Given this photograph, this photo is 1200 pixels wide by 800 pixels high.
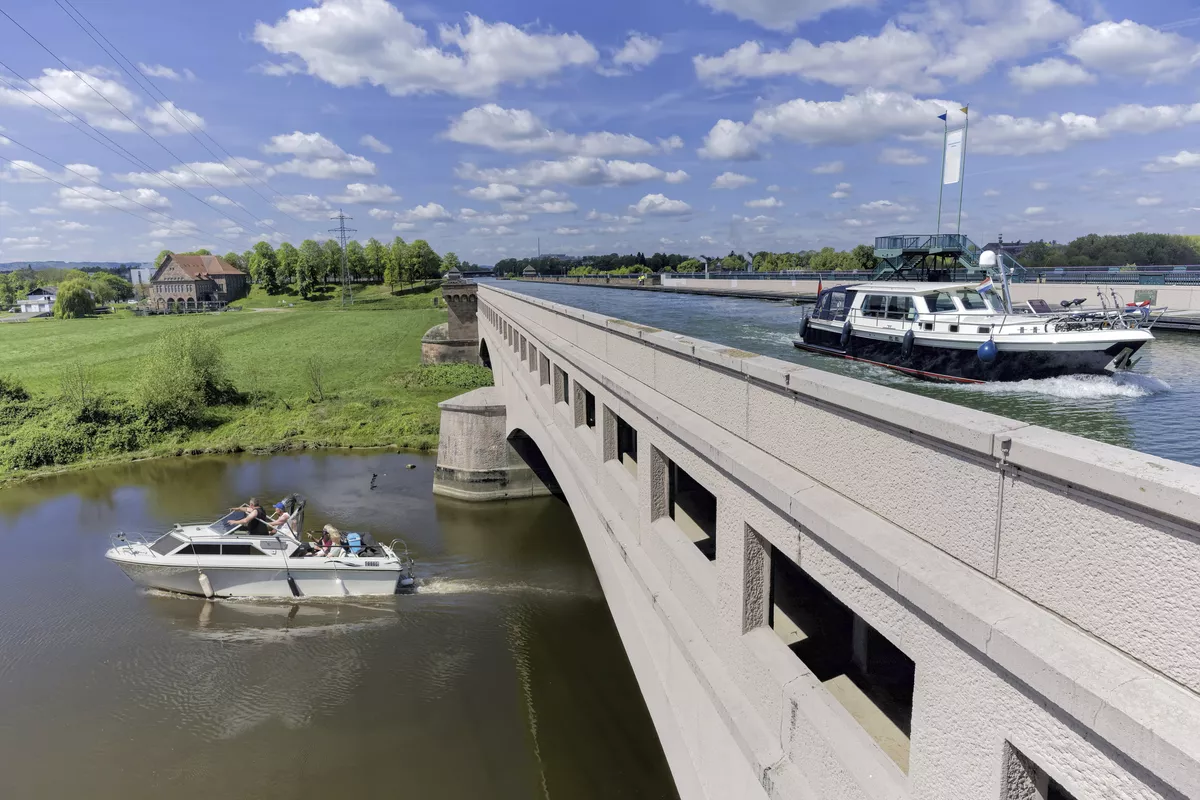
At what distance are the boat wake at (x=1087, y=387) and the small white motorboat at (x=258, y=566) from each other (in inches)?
688

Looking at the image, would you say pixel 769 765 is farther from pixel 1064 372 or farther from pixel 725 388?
pixel 1064 372

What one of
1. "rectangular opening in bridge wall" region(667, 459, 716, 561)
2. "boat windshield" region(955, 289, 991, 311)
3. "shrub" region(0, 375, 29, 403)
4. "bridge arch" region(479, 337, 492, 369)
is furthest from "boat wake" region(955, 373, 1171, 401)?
"shrub" region(0, 375, 29, 403)

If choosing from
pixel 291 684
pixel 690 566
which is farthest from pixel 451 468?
pixel 690 566

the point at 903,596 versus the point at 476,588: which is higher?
the point at 903,596

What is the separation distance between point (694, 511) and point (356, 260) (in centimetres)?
16278

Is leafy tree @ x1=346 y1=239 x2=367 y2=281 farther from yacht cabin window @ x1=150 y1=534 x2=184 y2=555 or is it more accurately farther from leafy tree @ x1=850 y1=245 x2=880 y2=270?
yacht cabin window @ x1=150 y1=534 x2=184 y2=555

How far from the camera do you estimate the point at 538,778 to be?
46.3 ft

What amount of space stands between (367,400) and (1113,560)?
4758 cm

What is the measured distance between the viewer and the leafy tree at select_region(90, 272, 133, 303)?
15925 centimetres

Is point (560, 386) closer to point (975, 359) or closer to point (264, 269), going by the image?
point (975, 359)

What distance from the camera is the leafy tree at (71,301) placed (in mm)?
114725

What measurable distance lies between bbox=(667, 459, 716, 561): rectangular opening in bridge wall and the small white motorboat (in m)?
13.0

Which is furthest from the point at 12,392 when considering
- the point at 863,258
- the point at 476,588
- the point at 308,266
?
the point at 308,266

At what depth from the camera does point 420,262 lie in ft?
515
